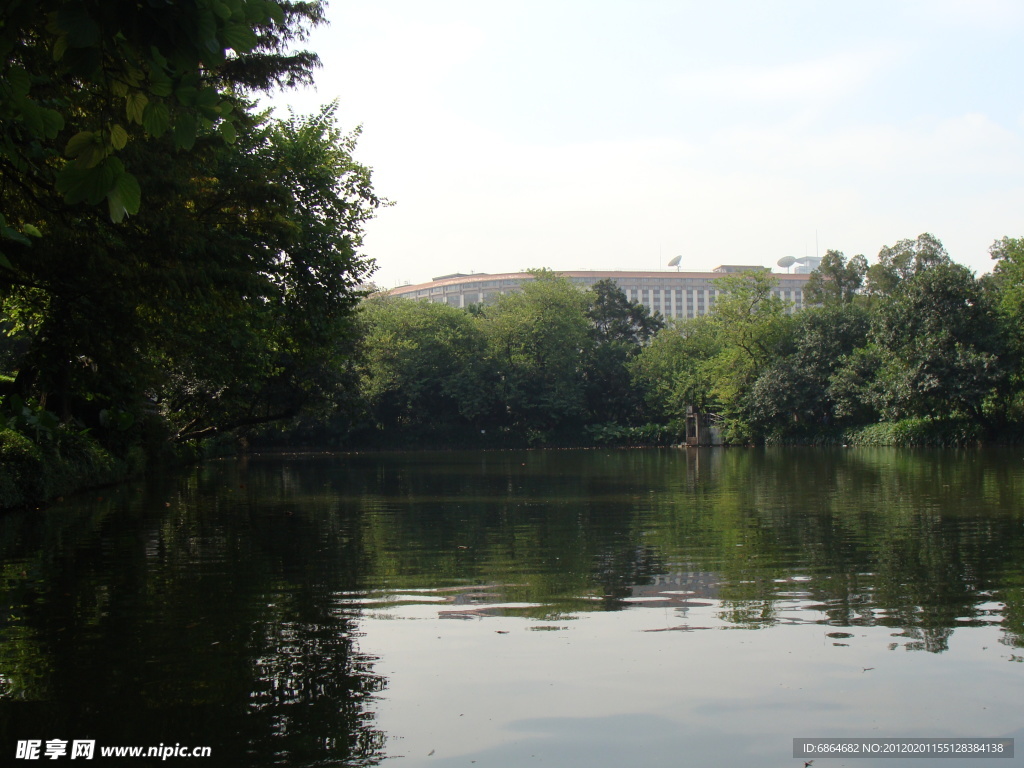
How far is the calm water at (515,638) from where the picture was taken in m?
4.23

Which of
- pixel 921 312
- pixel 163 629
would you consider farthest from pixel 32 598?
pixel 921 312

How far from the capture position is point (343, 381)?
35.9 metres

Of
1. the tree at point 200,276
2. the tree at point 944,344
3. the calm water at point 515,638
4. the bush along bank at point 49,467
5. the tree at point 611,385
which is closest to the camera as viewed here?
the calm water at point 515,638

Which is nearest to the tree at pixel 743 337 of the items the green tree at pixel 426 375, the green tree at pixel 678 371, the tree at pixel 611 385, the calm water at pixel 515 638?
the green tree at pixel 678 371

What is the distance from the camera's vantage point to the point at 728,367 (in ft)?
201

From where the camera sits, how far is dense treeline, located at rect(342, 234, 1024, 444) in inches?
1788

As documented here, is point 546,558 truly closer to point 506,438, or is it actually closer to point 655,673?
point 655,673

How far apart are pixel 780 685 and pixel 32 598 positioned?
597 centimetres

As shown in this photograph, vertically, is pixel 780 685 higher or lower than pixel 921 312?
lower

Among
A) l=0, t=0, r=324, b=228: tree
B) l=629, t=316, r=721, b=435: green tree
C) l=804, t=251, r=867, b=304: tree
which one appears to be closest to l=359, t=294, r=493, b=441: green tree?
l=629, t=316, r=721, b=435: green tree

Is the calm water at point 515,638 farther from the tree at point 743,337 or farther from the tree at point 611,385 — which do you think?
the tree at point 611,385

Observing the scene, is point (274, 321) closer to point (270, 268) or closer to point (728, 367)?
point (270, 268)

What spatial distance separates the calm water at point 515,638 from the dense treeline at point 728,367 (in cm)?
3655

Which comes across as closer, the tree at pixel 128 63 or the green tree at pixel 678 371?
the tree at pixel 128 63
